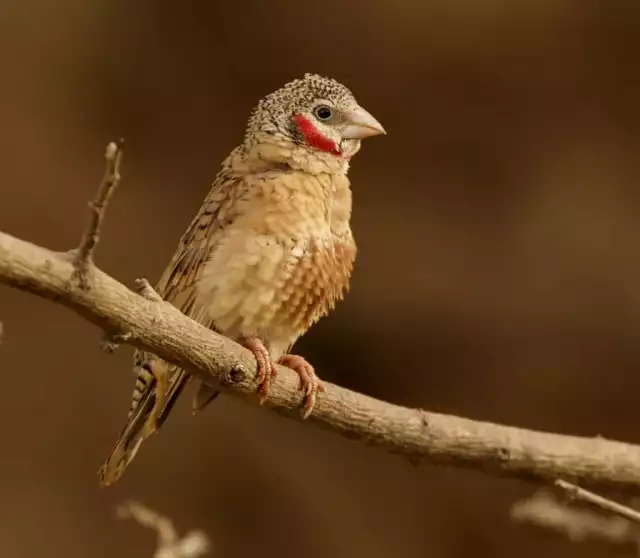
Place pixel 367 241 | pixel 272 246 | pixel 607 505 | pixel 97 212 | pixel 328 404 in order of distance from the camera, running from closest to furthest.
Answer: pixel 97 212, pixel 607 505, pixel 272 246, pixel 328 404, pixel 367 241

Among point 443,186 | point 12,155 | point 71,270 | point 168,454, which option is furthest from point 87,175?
point 71,270

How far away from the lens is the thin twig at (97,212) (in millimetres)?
1072

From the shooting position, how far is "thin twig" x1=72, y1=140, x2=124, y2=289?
42.2 inches

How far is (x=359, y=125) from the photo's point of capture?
1.79 m

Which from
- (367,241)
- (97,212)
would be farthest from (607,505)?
(367,241)

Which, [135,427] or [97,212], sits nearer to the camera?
[97,212]

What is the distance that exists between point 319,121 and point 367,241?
153 centimetres

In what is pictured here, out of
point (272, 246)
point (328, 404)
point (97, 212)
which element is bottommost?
point (328, 404)

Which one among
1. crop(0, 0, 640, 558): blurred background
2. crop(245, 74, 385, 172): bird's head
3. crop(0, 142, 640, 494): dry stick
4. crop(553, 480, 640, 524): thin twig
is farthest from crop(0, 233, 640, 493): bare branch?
crop(0, 0, 640, 558): blurred background

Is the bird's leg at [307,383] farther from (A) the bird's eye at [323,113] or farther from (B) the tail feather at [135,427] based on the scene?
(A) the bird's eye at [323,113]

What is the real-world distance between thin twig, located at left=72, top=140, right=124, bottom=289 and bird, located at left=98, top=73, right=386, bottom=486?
529 mm

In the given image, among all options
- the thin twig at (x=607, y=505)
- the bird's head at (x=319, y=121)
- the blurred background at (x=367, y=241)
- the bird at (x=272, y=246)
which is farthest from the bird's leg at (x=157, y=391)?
the blurred background at (x=367, y=241)

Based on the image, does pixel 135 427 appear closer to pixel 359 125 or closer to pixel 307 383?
pixel 307 383

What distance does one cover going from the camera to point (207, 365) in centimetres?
152
